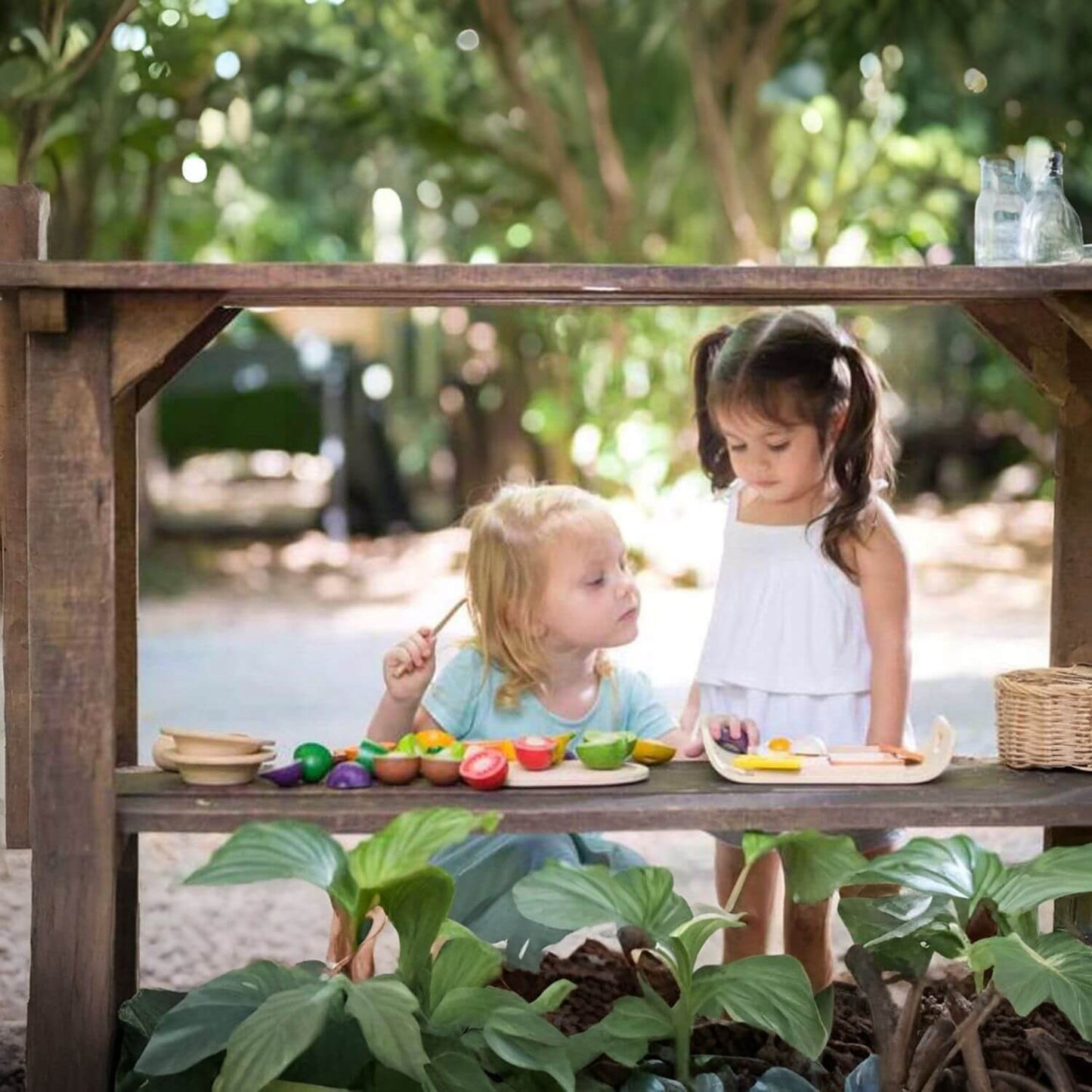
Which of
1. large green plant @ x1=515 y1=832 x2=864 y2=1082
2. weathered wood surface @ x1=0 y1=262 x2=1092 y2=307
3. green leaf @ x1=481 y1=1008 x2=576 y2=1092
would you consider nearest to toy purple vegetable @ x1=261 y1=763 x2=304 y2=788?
large green plant @ x1=515 y1=832 x2=864 y2=1082

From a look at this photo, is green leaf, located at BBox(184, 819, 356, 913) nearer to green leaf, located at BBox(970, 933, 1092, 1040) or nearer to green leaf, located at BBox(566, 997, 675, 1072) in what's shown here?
green leaf, located at BBox(566, 997, 675, 1072)

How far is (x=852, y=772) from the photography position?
3182mm

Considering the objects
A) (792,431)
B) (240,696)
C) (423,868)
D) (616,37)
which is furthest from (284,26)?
(423,868)

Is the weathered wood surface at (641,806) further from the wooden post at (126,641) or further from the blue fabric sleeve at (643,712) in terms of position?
the blue fabric sleeve at (643,712)

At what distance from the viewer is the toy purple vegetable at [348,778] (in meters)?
3.15

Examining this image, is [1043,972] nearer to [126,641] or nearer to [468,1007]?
[468,1007]

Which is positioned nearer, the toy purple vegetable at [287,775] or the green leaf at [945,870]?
the green leaf at [945,870]

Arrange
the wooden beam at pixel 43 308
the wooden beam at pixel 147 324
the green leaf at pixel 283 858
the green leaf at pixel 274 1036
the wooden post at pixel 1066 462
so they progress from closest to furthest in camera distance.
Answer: the green leaf at pixel 274 1036 < the green leaf at pixel 283 858 < the wooden beam at pixel 43 308 < the wooden beam at pixel 147 324 < the wooden post at pixel 1066 462

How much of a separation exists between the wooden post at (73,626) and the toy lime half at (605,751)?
2.67 ft

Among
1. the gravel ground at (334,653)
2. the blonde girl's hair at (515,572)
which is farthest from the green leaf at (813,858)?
the gravel ground at (334,653)

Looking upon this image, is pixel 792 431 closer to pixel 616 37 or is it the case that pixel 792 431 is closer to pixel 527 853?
pixel 527 853

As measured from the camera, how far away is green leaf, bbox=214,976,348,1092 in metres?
2.64

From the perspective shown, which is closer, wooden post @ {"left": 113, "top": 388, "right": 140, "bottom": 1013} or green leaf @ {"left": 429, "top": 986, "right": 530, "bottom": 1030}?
green leaf @ {"left": 429, "top": 986, "right": 530, "bottom": 1030}

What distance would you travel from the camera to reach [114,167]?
962 cm
